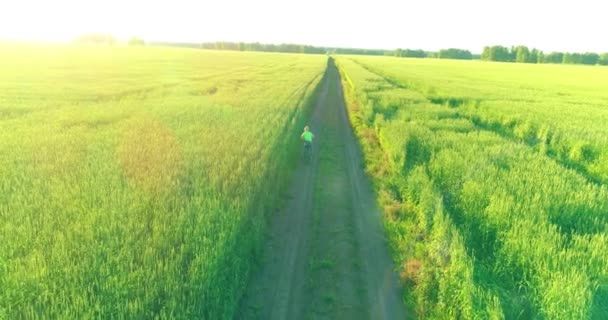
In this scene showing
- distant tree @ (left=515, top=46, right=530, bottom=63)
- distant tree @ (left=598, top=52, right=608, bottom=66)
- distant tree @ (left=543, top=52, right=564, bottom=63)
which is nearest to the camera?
distant tree @ (left=598, top=52, right=608, bottom=66)

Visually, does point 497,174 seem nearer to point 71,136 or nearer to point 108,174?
point 108,174

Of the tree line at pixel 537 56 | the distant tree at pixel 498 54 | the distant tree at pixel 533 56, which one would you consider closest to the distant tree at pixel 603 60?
the tree line at pixel 537 56

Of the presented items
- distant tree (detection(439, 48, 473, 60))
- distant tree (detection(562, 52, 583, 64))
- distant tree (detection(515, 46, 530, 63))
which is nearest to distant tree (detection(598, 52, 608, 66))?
distant tree (detection(562, 52, 583, 64))

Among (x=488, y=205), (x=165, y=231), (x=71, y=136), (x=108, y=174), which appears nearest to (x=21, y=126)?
(x=71, y=136)

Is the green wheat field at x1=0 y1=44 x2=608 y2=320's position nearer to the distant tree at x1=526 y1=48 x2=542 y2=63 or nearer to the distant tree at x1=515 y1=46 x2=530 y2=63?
the distant tree at x1=515 y1=46 x2=530 y2=63

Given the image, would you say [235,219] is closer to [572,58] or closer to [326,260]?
[326,260]

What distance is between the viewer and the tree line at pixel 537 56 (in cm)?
14715

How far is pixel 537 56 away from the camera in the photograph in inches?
5965

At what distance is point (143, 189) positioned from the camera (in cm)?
719

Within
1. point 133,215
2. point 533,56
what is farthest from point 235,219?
point 533,56

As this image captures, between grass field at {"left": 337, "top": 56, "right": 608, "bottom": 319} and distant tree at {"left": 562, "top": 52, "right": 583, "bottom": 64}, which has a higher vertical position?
distant tree at {"left": 562, "top": 52, "right": 583, "bottom": 64}

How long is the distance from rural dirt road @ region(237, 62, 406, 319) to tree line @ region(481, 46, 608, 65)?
170897 mm

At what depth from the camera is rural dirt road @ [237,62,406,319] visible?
6078mm

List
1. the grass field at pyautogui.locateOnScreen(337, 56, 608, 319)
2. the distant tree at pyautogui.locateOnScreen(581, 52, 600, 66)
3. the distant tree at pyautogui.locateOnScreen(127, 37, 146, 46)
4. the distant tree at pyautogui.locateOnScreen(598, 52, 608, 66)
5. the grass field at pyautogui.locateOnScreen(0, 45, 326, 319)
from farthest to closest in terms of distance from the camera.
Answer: the distant tree at pyautogui.locateOnScreen(127, 37, 146, 46)
the distant tree at pyautogui.locateOnScreen(581, 52, 600, 66)
the distant tree at pyautogui.locateOnScreen(598, 52, 608, 66)
the grass field at pyautogui.locateOnScreen(337, 56, 608, 319)
the grass field at pyautogui.locateOnScreen(0, 45, 326, 319)
